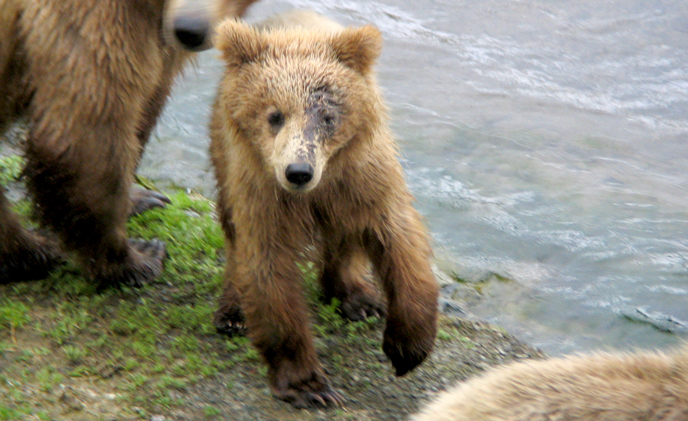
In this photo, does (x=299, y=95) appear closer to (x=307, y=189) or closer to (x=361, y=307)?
(x=307, y=189)

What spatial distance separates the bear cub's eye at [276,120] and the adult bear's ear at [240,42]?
0.96 feet

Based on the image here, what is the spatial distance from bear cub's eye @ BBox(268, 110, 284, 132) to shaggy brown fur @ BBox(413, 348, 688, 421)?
50.7 inches

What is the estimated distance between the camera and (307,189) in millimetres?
3316

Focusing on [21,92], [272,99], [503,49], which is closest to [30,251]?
[21,92]

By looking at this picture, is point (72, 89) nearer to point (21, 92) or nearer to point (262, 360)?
point (21, 92)

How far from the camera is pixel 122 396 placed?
12.3 ft

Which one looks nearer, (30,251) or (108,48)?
(108,48)

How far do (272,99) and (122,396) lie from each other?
155 centimetres

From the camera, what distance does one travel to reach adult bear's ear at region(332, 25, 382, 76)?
3.52 m

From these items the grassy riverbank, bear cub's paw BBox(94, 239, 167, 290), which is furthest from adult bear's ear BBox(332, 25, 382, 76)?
bear cub's paw BBox(94, 239, 167, 290)

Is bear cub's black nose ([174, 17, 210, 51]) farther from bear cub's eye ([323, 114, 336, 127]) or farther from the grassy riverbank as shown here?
the grassy riverbank

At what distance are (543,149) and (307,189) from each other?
4028mm

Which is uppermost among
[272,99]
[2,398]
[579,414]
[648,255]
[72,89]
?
[272,99]

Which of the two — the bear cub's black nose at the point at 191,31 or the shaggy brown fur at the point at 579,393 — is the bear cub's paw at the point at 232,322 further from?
the shaggy brown fur at the point at 579,393
